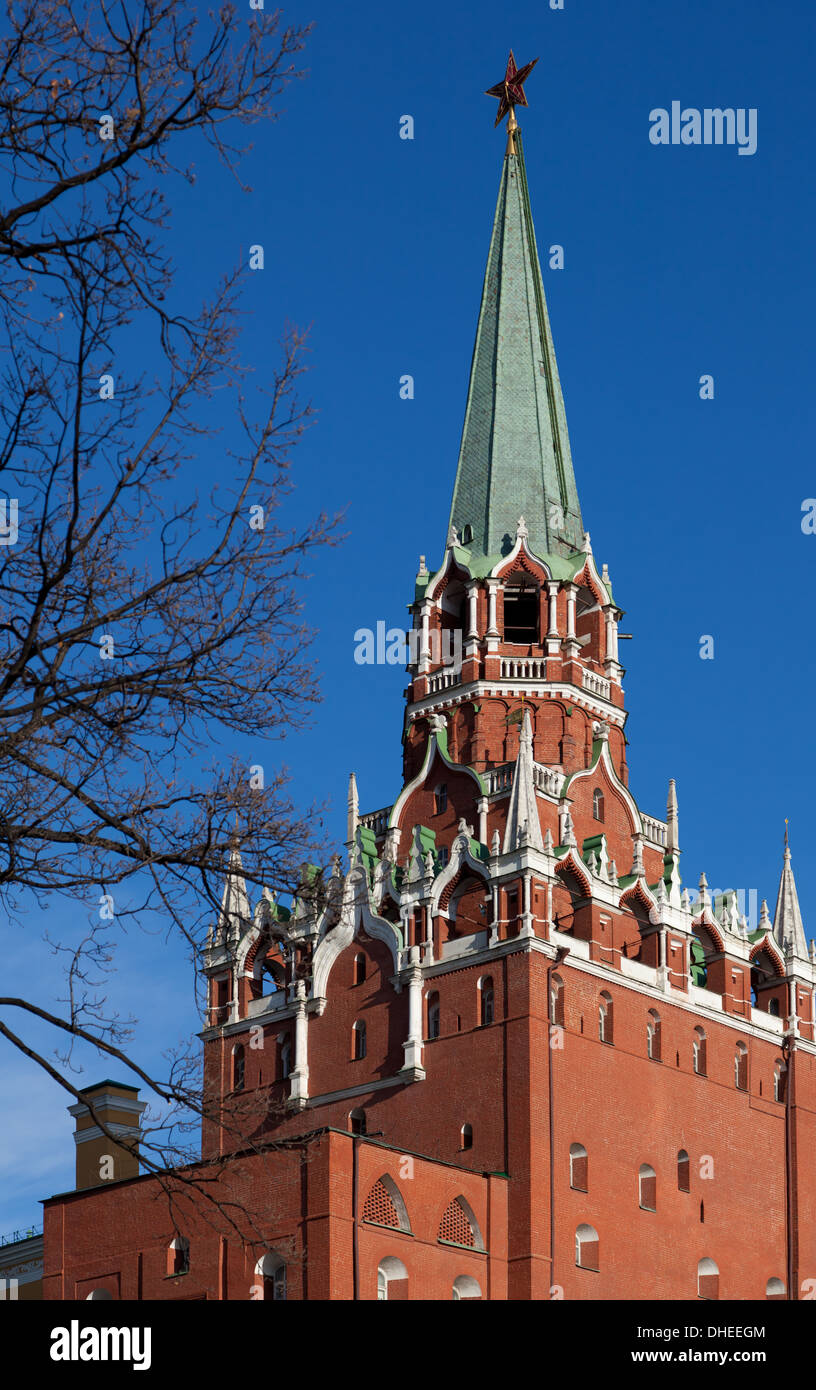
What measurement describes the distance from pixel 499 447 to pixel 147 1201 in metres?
27.1

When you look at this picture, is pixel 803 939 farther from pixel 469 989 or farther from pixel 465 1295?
pixel 465 1295

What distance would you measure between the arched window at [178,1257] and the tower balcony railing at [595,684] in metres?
20.7

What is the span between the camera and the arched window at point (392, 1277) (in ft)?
167

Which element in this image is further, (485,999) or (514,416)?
(514,416)

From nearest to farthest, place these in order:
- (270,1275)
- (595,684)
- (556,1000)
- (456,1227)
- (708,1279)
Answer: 1. (456,1227)
2. (270,1275)
3. (556,1000)
4. (708,1279)
5. (595,684)

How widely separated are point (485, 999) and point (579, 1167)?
16.3 feet

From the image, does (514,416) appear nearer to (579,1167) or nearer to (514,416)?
(514,416)

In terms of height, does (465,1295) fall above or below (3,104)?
below

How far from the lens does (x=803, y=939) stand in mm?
66125

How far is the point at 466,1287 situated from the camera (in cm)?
5241

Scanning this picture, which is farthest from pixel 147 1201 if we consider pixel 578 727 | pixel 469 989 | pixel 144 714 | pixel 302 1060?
pixel 144 714
